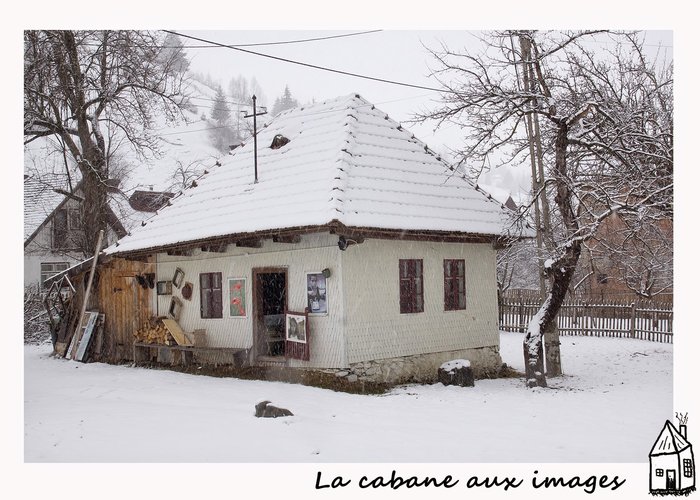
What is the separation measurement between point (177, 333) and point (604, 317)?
44.1ft

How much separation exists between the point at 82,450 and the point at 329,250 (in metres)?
5.65

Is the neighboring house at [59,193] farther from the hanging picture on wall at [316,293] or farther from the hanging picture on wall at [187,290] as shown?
the hanging picture on wall at [316,293]

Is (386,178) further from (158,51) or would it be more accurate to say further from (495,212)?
(158,51)

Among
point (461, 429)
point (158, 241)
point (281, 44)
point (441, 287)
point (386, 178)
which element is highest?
point (281, 44)

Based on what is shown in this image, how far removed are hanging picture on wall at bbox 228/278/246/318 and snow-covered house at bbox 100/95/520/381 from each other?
3 centimetres

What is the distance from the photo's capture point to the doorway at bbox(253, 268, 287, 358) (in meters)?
13.7

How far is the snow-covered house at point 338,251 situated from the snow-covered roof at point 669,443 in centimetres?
565

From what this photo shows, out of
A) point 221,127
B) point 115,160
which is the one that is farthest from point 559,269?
point 115,160

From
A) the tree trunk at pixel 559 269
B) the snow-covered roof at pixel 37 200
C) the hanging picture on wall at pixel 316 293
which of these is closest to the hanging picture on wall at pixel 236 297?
the hanging picture on wall at pixel 316 293

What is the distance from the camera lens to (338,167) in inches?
496

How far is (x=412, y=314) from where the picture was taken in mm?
13102

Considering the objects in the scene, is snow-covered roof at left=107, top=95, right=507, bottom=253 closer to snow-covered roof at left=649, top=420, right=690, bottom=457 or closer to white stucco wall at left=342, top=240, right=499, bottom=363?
white stucco wall at left=342, top=240, right=499, bottom=363

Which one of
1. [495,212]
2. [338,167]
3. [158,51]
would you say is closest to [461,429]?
[338,167]

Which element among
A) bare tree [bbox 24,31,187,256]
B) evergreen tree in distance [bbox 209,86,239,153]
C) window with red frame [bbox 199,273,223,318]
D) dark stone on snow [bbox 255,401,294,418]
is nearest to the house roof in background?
evergreen tree in distance [bbox 209,86,239,153]
